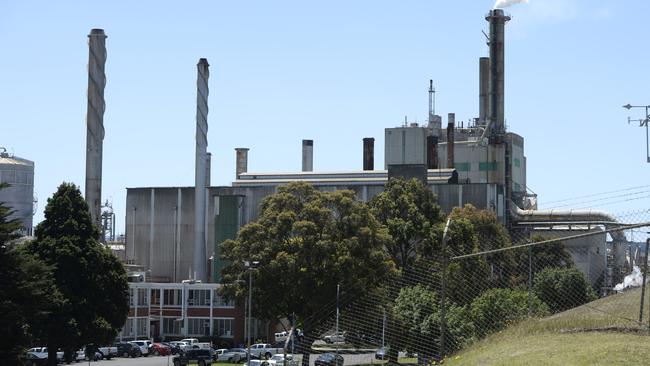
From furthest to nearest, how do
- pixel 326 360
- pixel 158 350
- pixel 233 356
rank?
pixel 158 350 → pixel 233 356 → pixel 326 360

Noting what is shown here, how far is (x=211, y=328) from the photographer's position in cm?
8481

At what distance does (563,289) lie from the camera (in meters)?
36.9

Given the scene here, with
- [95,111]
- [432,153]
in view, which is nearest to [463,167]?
[432,153]

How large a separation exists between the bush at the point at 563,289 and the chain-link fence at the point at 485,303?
0.04m

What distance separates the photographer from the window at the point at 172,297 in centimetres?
8725

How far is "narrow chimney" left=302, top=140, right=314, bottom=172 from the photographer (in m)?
110

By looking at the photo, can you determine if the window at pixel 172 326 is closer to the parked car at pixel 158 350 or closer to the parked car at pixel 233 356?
the parked car at pixel 158 350

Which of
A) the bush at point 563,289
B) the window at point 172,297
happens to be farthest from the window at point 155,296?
the bush at point 563,289

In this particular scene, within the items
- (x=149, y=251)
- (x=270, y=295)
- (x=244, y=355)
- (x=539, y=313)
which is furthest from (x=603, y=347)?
(x=149, y=251)

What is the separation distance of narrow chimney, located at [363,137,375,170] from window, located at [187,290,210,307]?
84.8 feet

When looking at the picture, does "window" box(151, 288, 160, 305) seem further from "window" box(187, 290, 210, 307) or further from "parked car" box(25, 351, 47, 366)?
"parked car" box(25, 351, 47, 366)

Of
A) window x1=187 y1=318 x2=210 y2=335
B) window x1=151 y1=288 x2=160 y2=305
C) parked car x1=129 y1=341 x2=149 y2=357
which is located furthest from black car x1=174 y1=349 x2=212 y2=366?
window x1=151 y1=288 x2=160 y2=305

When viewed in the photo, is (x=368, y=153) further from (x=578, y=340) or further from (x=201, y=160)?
(x=578, y=340)

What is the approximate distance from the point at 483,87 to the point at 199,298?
35.9 meters
